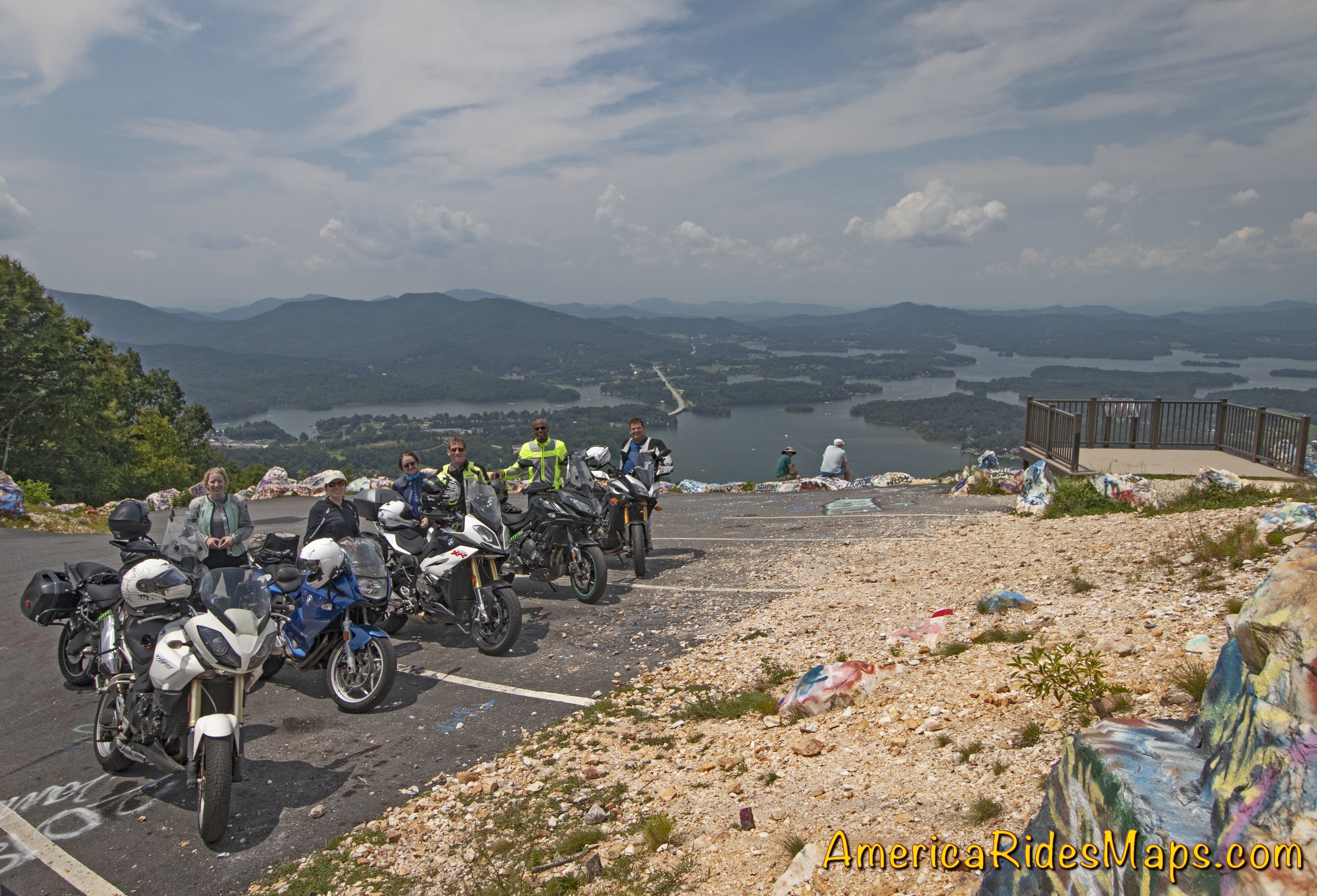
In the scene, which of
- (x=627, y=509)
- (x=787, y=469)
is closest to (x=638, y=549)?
(x=627, y=509)

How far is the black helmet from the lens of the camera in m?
5.54

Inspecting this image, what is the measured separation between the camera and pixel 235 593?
4383 millimetres

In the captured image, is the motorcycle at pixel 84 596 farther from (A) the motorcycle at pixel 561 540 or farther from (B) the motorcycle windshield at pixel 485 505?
(A) the motorcycle at pixel 561 540

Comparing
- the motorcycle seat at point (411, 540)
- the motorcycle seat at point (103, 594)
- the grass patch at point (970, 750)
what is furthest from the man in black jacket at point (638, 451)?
the grass patch at point (970, 750)

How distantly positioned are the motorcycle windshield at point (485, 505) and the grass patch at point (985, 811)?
16.0 ft

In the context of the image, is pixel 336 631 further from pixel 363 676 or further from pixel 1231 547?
pixel 1231 547

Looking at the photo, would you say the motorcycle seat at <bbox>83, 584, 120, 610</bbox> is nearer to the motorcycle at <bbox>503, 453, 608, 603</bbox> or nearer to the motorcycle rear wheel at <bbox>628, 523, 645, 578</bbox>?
the motorcycle at <bbox>503, 453, 608, 603</bbox>

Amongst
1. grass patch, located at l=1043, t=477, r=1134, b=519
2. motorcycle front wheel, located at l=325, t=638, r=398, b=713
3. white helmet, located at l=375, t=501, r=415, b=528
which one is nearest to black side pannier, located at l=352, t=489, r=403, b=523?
white helmet, located at l=375, t=501, r=415, b=528

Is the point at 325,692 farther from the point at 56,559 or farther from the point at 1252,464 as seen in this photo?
the point at 1252,464

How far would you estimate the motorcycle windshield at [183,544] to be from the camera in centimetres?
571

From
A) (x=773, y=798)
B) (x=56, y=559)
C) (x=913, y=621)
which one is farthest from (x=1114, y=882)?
(x=56, y=559)

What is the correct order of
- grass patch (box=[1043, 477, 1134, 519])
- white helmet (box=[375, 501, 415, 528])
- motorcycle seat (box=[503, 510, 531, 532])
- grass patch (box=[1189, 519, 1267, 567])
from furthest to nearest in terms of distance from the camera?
grass patch (box=[1043, 477, 1134, 519])
motorcycle seat (box=[503, 510, 531, 532])
white helmet (box=[375, 501, 415, 528])
grass patch (box=[1189, 519, 1267, 567])

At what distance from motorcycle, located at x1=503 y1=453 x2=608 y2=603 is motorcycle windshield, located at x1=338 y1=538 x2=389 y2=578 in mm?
2109

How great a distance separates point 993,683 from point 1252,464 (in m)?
12.4
